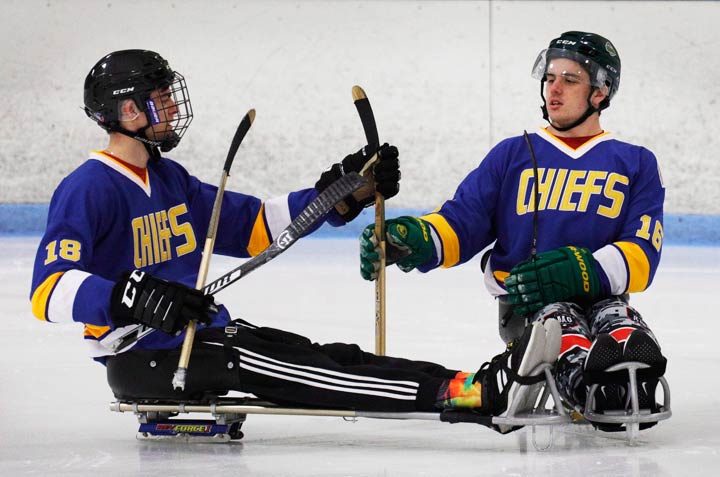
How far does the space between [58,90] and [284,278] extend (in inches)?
108

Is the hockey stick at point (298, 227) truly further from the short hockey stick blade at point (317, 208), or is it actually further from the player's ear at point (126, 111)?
the player's ear at point (126, 111)

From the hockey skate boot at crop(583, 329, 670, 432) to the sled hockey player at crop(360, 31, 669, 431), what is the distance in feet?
0.11

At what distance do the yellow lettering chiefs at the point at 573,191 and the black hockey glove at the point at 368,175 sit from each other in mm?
350

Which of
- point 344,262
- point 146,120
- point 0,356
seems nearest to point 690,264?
point 344,262

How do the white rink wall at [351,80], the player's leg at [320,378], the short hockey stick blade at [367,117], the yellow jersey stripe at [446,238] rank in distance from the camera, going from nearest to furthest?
the player's leg at [320,378] < the short hockey stick blade at [367,117] < the yellow jersey stripe at [446,238] < the white rink wall at [351,80]

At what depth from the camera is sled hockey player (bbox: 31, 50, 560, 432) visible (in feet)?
9.20

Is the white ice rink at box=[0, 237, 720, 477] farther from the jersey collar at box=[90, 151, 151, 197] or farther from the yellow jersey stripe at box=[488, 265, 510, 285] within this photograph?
the jersey collar at box=[90, 151, 151, 197]

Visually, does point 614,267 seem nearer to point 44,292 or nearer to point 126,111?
point 126,111

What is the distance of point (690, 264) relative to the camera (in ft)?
21.7

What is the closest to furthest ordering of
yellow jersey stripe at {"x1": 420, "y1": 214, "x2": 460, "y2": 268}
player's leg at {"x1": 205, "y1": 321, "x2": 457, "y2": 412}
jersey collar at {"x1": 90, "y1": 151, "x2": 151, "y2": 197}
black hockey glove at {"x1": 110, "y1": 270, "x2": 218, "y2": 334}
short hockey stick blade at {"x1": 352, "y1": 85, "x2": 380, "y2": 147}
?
black hockey glove at {"x1": 110, "y1": 270, "x2": 218, "y2": 334}, player's leg at {"x1": 205, "y1": 321, "x2": 457, "y2": 412}, jersey collar at {"x1": 90, "y1": 151, "x2": 151, "y2": 197}, short hockey stick blade at {"x1": 352, "y1": 85, "x2": 380, "y2": 147}, yellow jersey stripe at {"x1": 420, "y1": 214, "x2": 460, "y2": 268}

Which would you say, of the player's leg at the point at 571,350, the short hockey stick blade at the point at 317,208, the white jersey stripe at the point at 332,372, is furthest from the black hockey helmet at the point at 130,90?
the player's leg at the point at 571,350

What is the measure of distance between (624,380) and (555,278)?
0.33 m

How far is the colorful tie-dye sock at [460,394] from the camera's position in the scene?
9.54 ft

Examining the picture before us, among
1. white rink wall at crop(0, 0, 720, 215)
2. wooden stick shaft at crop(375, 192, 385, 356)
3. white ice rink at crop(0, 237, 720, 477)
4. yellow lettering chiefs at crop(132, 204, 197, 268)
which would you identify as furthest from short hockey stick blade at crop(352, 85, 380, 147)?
white rink wall at crop(0, 0, 720, 215)
